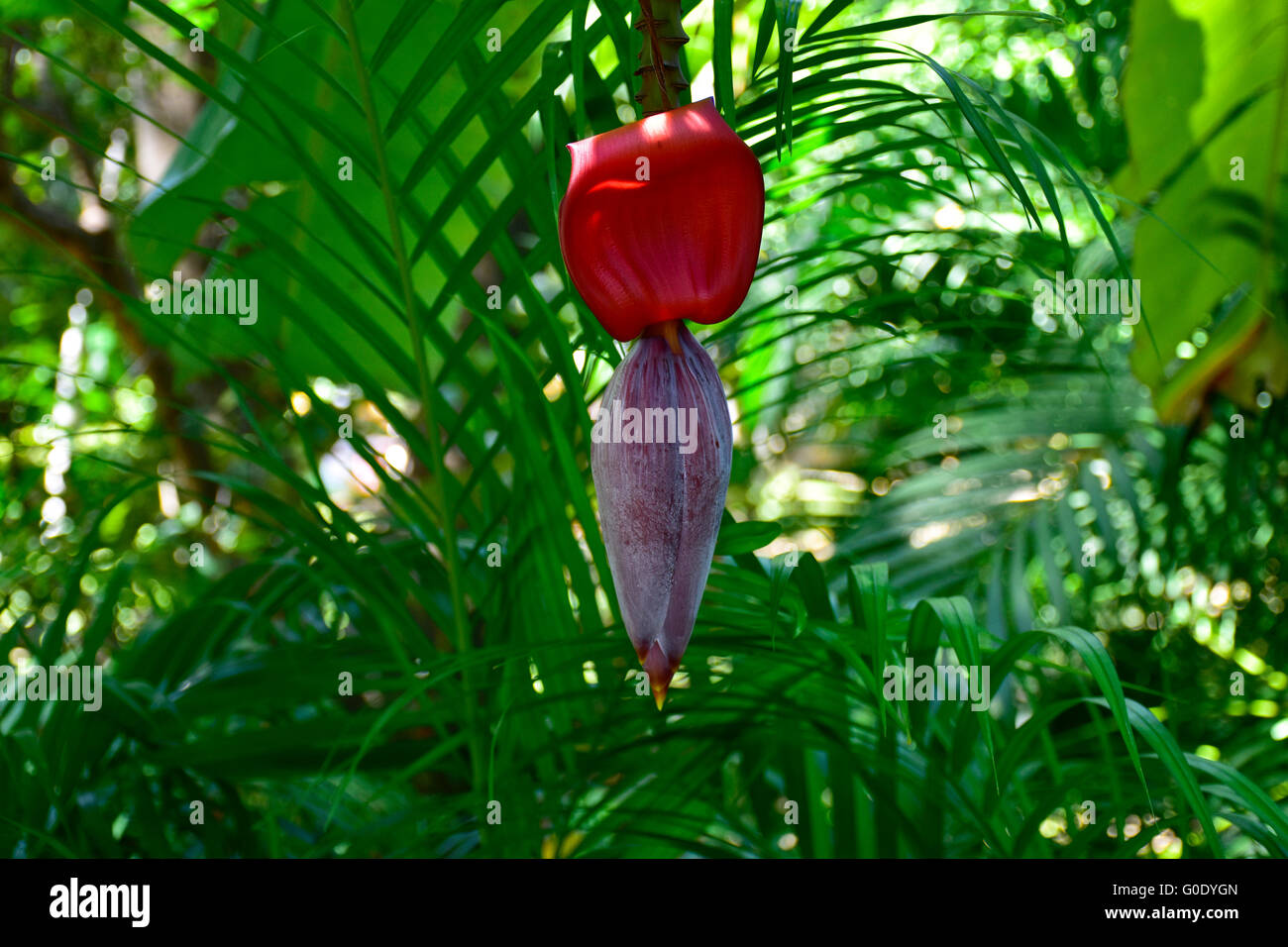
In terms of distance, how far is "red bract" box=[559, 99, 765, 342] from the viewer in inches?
8.9

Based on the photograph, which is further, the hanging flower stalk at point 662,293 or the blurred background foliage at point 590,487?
the blurred background foliage at point 590,487

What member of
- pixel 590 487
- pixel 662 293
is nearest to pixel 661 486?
pixel 662 293

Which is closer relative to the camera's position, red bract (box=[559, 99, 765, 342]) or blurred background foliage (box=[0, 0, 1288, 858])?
red bract (box=[559, 99, 765, 342])

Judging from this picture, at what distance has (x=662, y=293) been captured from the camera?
245 mm

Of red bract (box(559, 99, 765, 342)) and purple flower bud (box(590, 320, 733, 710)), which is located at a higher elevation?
red bract (box(559, 99, 765, 342))

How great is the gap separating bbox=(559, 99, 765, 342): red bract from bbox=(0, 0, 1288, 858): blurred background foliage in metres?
0.04

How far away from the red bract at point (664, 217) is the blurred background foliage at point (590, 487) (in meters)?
0.04

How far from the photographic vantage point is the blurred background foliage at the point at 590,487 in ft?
1.33

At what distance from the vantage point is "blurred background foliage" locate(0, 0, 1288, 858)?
1.33 feet

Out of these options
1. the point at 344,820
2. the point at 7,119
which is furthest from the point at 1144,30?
the point at 7,119

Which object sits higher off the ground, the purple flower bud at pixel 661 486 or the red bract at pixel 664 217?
the red bract at pixel 664 217

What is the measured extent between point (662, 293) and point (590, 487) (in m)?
0.38
